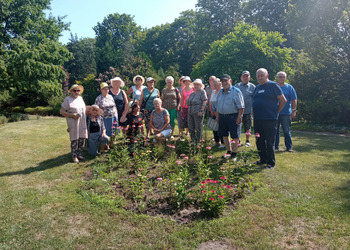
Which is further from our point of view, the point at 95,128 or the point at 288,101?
the point at 288,101

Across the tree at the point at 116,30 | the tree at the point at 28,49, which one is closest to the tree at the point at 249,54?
the tree at the point at 28,49

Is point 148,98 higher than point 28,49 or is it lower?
lower

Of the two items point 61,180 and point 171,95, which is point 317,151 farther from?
point 61,180

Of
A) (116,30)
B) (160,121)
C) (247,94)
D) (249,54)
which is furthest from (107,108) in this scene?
(116,30)

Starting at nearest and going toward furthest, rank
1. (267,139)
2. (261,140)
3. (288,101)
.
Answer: (267,139) < (261,140) < (288,101)

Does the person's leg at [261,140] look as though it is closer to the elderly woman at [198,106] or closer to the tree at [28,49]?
the elderly woman at [198,106]

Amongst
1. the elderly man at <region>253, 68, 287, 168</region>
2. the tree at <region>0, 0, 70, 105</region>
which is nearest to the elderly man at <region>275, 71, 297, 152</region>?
the elderly man at <region>253, 68, 287, 168</region>

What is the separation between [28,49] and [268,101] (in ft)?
48.4

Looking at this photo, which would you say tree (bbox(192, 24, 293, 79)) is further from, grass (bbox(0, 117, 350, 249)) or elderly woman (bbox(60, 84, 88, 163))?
elderly woman (bbox(60, 84, 88, 163))

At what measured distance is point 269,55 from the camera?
612 inches

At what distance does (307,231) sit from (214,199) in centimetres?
117

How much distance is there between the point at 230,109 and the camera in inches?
205

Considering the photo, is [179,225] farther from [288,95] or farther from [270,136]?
[288,95]

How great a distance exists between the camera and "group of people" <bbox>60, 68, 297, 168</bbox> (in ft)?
16.4
